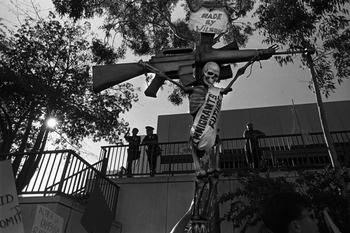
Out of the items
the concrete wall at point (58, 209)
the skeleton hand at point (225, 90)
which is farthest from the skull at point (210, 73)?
the concrete wall at point (58, 209)

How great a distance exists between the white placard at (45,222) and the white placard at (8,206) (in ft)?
0.70

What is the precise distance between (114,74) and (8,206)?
2.49 m

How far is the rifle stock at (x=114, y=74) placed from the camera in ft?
13.3

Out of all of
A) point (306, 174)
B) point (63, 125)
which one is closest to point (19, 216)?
point (306, 174)

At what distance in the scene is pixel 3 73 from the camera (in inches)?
484

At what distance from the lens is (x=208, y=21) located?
4.27 meters

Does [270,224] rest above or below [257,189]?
below

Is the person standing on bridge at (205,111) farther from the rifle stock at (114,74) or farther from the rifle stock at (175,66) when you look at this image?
the rifle stock at (114,74)

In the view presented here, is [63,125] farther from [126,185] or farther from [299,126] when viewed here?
[299,126]

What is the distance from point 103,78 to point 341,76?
6.99 m

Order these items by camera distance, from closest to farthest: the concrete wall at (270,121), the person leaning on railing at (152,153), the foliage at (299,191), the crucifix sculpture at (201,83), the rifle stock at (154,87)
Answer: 1. the crucifix sculpture at (201,83)
2. the rifle stock at (154,87)
3. the foliage at (299,191)
4. the person leaning on railing at (152,153)
5. the concrete wall at (270,121)

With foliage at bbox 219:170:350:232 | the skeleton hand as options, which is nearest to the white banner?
the skeleton hand

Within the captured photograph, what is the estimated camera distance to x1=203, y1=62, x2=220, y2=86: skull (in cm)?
376

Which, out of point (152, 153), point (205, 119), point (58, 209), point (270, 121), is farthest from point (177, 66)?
point (270, 121)
